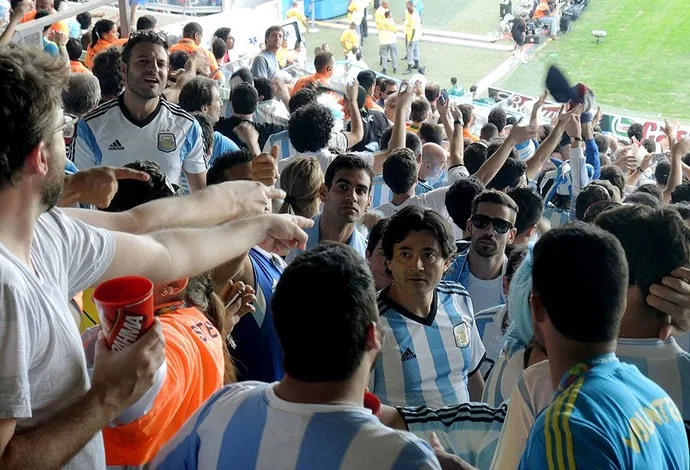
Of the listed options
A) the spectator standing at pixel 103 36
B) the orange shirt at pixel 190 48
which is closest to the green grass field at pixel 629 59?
the orange shirt at pixel 190 48

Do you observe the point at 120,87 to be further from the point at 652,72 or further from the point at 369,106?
the point at 652,72

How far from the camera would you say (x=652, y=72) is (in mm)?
22828

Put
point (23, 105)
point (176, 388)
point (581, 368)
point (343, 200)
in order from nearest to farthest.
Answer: point (23, 105), point (581, 368), point (176, 388), point (343, 200)

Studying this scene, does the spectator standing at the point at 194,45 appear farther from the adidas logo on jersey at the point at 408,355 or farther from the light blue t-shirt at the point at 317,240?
the adidas logo on jersey at the point at 408,355

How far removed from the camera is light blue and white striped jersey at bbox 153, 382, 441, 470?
174 cm

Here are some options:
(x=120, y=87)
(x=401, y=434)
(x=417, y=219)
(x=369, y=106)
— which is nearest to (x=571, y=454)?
(x=401, y=434)

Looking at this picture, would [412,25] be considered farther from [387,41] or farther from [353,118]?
[353,118]

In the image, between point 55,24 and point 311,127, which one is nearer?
A: point 311,127

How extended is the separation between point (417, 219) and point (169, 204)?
120 centimetres

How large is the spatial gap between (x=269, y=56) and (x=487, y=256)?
7468mm

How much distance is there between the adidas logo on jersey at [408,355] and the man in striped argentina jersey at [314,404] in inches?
54.2

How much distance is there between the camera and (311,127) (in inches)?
234

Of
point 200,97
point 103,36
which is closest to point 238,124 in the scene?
point 200,97

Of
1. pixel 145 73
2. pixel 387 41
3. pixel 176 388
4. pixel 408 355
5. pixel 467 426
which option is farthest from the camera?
pixel 387 41
